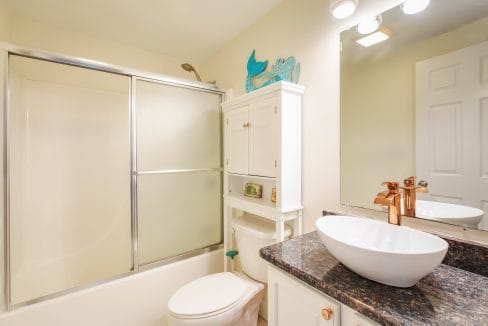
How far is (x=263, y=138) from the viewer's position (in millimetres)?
1390

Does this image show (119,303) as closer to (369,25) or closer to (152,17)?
(152,17)

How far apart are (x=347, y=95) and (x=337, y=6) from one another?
417 millimetres

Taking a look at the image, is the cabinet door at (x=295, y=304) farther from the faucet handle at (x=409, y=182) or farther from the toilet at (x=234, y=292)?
the faucet handle at (x=409, y=182)

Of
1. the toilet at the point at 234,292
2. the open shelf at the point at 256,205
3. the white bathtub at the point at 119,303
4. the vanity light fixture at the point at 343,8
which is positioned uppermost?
the vanity light fixture at the point at 343,8

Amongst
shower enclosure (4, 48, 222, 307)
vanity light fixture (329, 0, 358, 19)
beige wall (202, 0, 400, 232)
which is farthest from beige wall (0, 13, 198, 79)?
vanity light fixture (329, 0, 358, 19)

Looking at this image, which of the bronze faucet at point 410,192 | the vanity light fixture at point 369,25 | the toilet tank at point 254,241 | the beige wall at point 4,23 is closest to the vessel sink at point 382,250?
the bronze faucet at point 410,192

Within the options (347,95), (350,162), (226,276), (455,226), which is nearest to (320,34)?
(347,95)

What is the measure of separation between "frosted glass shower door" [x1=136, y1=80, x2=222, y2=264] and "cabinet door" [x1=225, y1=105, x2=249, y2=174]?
341 millimetres

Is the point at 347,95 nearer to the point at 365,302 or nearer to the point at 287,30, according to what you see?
the point at 287,30

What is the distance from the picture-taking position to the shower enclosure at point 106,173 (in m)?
1.65

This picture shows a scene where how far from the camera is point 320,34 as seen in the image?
1248 mm

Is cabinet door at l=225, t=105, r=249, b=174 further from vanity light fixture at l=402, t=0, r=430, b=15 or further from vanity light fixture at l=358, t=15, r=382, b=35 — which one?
vanity light fixture at l=402, t=0, r=430, b=15

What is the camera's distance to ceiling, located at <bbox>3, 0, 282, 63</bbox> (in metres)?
1.51

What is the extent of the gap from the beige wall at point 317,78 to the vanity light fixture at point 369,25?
0.12ft
